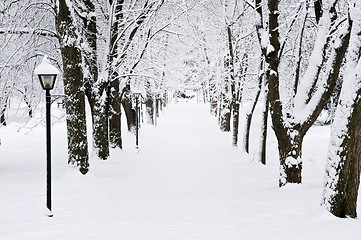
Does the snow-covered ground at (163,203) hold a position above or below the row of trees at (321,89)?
below

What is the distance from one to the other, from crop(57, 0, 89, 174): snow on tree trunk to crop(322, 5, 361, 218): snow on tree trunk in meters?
6.64

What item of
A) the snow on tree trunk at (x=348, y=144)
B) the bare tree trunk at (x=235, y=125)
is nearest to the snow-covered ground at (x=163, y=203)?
the snow on tree trunk at (x=348, y=144)

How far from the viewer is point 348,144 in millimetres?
5844

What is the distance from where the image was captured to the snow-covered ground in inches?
228

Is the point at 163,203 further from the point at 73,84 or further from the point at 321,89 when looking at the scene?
the point at 73,84

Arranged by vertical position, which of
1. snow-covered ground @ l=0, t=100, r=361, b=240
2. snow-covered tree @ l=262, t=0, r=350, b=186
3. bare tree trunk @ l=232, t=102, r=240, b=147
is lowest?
snow-covered ground @ l=0, t=100, r=361, b=240

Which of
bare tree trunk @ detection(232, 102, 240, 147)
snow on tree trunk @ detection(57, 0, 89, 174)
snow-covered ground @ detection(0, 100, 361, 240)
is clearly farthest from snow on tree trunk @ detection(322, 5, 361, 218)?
bare tree trunk @ detection(232, 102, 240, 147)

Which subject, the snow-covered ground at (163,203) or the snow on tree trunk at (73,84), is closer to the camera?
the snow-covered ground at (163,203)

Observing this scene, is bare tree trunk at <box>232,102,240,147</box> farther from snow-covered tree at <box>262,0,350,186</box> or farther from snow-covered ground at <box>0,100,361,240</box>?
snow-covered tree at <box>262,0,350,186</box>

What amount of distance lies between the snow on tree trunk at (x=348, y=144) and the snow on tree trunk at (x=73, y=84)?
261 inches

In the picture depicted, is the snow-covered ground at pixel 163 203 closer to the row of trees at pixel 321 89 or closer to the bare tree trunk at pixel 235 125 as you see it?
the row of trees at pixel 321 89

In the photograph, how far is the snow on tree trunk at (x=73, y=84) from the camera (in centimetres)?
1033

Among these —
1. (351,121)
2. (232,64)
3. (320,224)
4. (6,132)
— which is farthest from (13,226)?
(6,132)

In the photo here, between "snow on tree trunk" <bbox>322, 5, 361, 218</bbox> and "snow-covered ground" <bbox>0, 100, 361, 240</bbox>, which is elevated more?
"snow on tree trunk" <bbox>322, 5, 361, 218</bbox>
